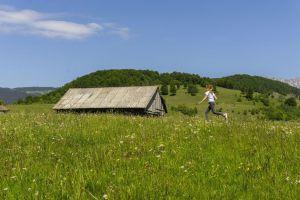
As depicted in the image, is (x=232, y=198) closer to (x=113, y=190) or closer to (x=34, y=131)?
(x=113, y=190)

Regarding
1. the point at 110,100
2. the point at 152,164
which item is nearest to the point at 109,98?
the point at 110,100

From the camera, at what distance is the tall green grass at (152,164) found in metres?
6.69

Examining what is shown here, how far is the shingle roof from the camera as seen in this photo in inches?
2724

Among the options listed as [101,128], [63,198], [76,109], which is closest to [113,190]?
[63,198]

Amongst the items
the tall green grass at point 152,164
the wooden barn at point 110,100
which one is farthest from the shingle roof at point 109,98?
the tall green grass at point 152,164

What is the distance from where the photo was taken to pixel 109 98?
70.6m

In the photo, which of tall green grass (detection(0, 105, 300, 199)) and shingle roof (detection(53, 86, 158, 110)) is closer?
tall green grass (detection(0, 105, 300, 199))

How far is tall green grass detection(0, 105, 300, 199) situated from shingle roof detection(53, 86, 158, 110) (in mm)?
56868

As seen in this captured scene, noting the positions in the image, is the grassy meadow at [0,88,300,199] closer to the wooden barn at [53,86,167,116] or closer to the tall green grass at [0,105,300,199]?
the tall green grass at [0,105,300,199]

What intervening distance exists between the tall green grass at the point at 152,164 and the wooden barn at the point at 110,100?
5674 cm

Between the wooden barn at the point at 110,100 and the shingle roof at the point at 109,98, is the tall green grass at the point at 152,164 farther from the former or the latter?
the shingle roof at the point at 109,98

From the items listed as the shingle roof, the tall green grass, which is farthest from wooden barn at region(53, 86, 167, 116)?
the tall green grass

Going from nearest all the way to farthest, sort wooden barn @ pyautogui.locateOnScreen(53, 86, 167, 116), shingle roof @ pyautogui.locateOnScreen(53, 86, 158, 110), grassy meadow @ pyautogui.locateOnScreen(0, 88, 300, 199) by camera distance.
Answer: grassy meadow @ pyautogui.locateOnScreen(0, 88, 300, 199) → wooden barn @ pyautogui.locateOnScreen(53, 86, 167, 116) → shingle roof @ pyautogui.locateOnScreen(53, 86, 158, 110)

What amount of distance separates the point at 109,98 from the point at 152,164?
2470 inches
